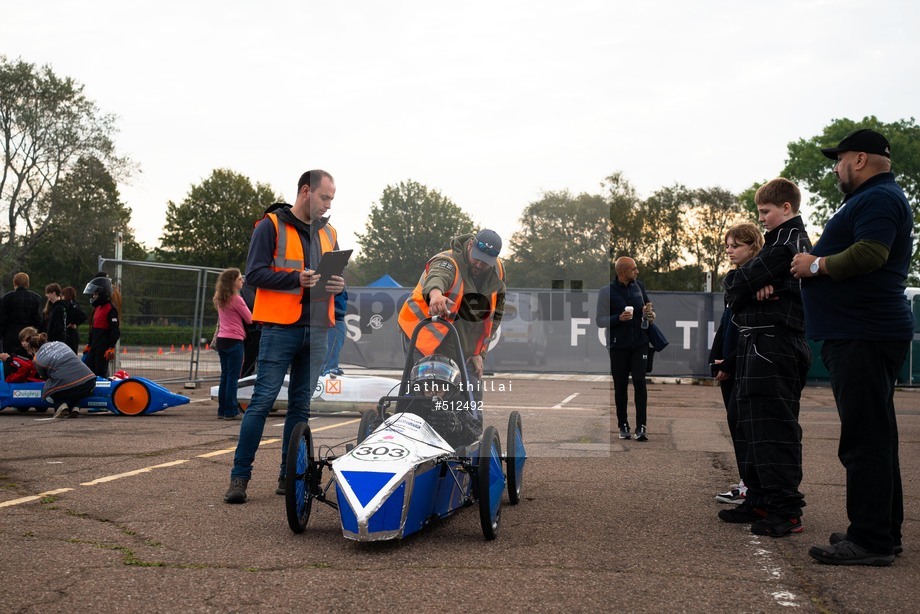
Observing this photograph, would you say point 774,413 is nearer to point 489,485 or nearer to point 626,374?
point 489,485

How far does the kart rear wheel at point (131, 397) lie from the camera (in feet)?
37.0

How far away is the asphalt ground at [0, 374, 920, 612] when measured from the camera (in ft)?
11.7

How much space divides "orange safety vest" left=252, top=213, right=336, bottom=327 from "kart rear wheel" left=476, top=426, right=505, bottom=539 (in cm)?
151

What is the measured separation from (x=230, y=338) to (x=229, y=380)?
491mm

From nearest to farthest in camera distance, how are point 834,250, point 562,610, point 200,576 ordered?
point 562,610 → point 200,576 → point 834,250

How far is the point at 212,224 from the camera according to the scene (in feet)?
194

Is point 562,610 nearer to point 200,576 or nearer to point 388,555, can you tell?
point 388,555

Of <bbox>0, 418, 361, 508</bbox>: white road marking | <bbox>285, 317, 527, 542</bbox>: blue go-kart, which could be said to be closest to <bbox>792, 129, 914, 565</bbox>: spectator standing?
<bbox>285, 317, 527, 542</bbox>: blue go-kart

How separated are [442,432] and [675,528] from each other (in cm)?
132

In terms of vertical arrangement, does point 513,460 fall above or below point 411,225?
below

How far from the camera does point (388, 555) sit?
426 centimetres

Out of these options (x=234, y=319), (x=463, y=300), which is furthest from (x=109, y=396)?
(x=463, y=300)

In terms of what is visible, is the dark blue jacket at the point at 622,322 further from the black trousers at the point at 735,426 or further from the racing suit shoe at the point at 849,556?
the racing suit shoe at the point at 849,556

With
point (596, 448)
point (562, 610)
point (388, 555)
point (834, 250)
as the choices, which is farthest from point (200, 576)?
point (596, 448)
